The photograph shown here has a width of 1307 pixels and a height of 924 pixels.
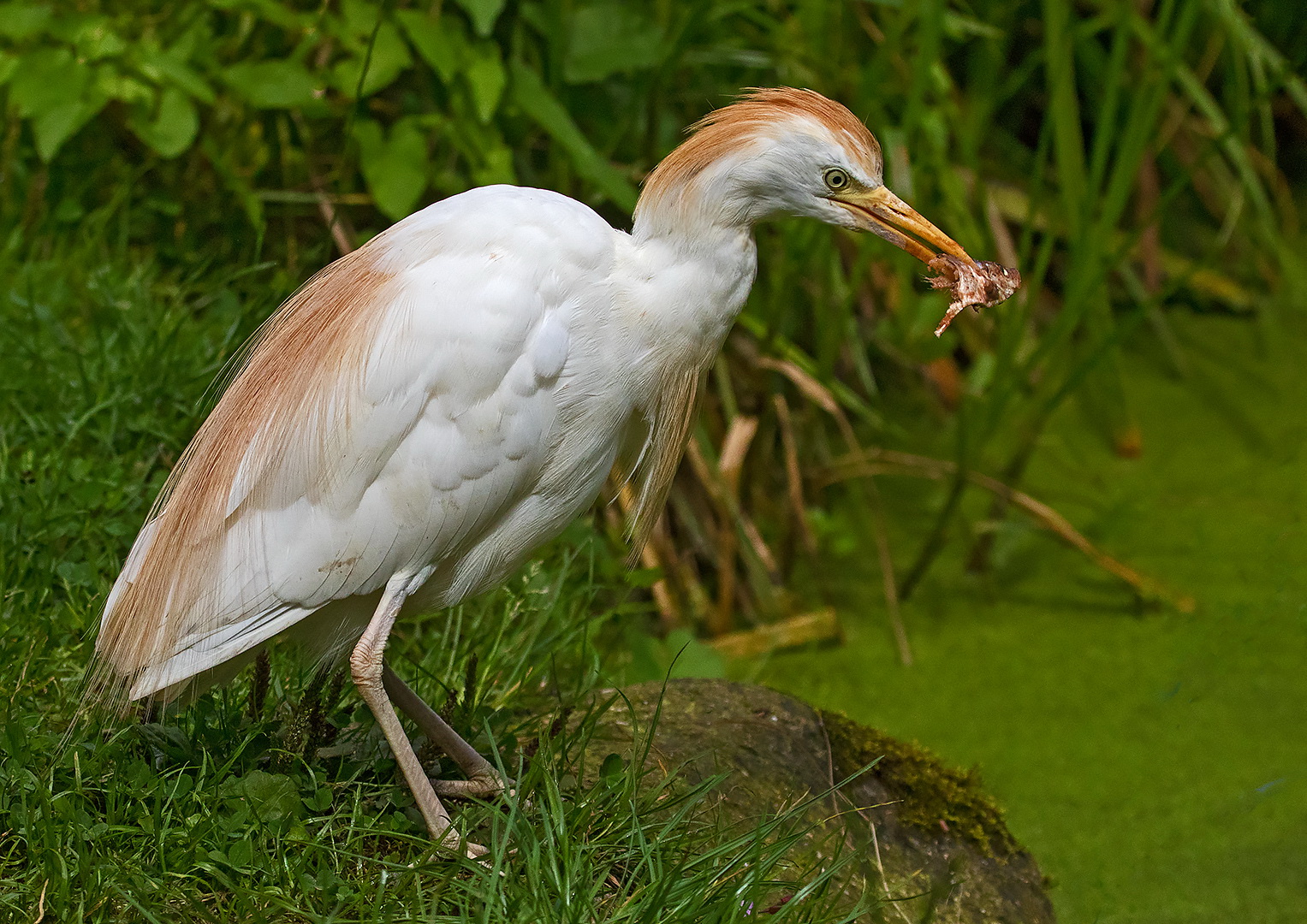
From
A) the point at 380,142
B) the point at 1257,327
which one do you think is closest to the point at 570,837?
the point at 380,142

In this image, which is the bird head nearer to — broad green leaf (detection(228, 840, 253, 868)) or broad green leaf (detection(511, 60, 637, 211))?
broad green leaf (detection(511, 60, 637, 211))

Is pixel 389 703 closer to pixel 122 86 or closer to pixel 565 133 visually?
pixel 565 133

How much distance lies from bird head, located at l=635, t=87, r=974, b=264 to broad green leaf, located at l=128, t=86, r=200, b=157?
5.52 feet

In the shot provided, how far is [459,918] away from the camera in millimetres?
1836

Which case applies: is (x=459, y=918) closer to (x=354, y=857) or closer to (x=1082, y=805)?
(x=354, y=857)

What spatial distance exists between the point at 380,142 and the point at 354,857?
198 cm

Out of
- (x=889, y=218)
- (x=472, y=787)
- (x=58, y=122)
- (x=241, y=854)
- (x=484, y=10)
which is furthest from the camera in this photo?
(x=58, y=122)

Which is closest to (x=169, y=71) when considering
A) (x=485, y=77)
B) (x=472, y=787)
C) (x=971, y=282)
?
(x=485, y=77)

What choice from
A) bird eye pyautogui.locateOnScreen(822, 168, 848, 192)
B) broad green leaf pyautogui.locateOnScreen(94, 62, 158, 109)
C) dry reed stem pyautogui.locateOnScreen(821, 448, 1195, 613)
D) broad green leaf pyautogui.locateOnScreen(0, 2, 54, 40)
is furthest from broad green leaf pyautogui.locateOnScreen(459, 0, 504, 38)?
dry reed stem pyautogui.locateOnScreen(821, 448, 1195, 613)

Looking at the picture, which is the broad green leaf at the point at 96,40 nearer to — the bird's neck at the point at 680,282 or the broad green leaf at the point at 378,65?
the broad green leaf at the point at 378,65

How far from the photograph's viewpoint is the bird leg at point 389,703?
2.02 metres

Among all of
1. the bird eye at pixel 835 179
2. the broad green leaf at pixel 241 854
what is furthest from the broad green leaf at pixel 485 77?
the broad green leaf at pixel 241 854

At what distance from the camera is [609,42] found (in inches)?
135

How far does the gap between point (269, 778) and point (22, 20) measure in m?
2.21
